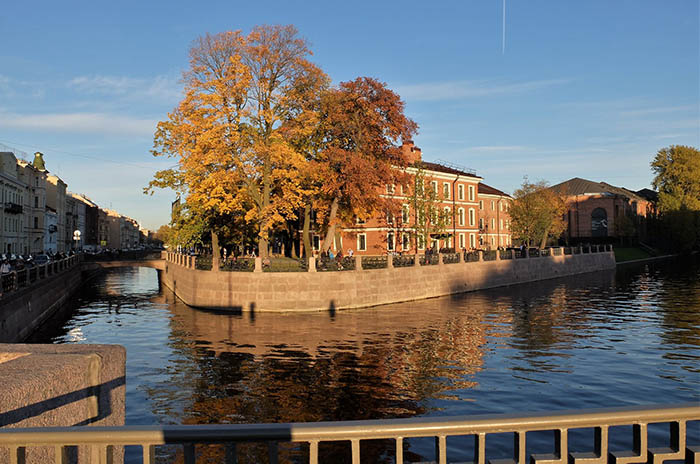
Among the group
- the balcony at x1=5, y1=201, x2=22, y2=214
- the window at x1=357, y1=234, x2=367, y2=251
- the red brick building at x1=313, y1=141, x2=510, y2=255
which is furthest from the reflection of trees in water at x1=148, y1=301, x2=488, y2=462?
the balcony at x1=5, y1=201, x2=22, y2=214

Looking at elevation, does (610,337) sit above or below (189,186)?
below

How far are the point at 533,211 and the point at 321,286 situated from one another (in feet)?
165

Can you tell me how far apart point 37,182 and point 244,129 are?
6206cm

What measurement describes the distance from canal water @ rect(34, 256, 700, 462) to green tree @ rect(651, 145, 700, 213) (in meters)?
68.5

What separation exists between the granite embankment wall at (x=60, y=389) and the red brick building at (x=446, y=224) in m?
47.9

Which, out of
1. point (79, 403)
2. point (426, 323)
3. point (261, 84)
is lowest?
point (426, 323)

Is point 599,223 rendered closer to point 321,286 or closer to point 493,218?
point 493,218

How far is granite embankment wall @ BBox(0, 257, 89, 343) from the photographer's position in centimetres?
2234

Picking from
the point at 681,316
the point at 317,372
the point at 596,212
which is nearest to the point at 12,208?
the point at 317,372

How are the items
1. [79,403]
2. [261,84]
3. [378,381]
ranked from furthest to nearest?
[261,84]
[378,381]
[79,403]

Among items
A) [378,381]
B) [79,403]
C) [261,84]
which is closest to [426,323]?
[378,381]

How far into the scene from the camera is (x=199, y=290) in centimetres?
3650

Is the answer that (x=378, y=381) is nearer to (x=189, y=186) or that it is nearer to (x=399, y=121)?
(x=189, y=186)

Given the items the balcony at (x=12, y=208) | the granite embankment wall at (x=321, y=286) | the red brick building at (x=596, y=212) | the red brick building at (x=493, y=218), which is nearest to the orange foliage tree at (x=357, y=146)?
the granite embankment wall at (x=321, y=286)
